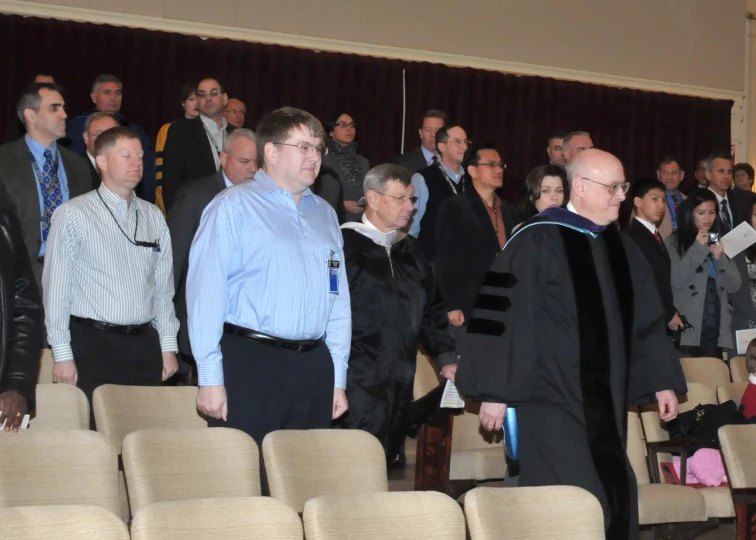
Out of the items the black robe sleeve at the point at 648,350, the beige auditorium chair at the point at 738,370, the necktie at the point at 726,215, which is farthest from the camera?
the necktie at the point at 726,215

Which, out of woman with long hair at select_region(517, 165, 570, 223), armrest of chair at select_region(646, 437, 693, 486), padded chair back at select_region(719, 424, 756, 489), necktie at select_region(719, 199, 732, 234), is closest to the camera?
padded chair back at select_region(719, 424, 756, 489)

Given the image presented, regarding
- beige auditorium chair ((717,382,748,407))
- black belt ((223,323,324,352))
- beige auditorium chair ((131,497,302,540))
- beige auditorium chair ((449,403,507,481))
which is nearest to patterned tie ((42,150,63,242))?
black belt ((223,323,324,352))

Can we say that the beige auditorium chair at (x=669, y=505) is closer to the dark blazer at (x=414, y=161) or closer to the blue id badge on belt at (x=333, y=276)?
the blue id badge on belt at (x=333, y=276)

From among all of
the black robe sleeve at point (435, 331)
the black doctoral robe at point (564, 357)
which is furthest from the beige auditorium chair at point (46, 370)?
the black doctoral robe at point (564, 357)

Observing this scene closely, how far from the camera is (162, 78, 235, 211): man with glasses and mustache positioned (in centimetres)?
683

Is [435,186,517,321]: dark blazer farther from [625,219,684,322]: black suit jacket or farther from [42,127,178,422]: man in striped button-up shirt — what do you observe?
[42,127,178,422]: man in striped button-up shirt

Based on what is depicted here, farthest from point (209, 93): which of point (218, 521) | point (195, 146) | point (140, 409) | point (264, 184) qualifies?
point (218, 521)

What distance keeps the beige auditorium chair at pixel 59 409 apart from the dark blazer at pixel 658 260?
4290 mm

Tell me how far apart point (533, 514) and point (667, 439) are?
7.85 ft

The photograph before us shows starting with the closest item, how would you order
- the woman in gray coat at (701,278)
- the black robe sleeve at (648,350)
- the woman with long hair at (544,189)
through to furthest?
the black robe sleeve at (648,350) → the woman with long hair at (544,189) → the woman in gray coat at (701,278)

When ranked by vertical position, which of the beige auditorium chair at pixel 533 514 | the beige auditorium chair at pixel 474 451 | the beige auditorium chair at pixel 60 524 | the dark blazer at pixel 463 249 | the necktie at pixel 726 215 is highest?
the necktie at pixel 726 215

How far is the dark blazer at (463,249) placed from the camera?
19.4 feet

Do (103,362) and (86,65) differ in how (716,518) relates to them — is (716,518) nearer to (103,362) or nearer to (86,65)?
(103,362)

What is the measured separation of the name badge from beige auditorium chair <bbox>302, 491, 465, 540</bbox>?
1.17 meters
